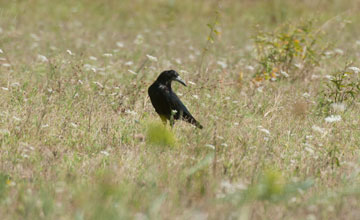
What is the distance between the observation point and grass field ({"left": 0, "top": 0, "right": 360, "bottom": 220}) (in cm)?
338

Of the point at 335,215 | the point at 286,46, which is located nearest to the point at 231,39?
the point at 286,46

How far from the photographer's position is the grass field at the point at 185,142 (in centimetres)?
338

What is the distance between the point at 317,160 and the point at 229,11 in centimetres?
1104

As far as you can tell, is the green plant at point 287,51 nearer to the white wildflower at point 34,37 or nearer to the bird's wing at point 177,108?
the bird's wing at point 177,108

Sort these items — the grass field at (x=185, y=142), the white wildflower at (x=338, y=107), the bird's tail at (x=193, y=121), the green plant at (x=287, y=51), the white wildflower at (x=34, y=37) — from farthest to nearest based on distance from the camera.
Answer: the white wildflower at (x=34, y=37) → the green plant at (x=287, y=51) → the white wildflower at (x=338, y=107) → the bird's tail at (x=193, y=121) → the grass field at (x=185, y=142)

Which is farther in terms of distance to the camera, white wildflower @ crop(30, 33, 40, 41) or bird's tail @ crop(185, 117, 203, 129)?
white wildflower @ crop(30, 33, 40, 41)

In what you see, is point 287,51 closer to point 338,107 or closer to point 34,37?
point 338,107

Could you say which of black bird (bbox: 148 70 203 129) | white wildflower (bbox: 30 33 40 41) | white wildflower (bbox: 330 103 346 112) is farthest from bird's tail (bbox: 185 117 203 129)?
white wildflower (bbox: 30 33 40 41)

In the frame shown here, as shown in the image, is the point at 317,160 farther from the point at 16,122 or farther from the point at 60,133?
the point at 16,122

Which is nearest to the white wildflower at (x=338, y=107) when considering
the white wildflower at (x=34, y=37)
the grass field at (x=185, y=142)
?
the grass field at (x=185, y=142)

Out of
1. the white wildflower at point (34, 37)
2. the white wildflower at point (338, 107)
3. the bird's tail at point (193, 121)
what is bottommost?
the white wildflower at point (34, 37)

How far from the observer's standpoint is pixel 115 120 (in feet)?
17.5

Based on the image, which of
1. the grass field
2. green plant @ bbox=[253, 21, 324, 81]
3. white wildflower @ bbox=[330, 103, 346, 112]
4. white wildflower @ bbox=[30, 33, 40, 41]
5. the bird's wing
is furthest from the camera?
white wildflower @ bbox=[30, 33, 40, 41]

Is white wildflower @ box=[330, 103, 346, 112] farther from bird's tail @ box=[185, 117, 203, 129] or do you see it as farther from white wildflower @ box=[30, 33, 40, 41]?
white wildflower @ box=[30, 33, 40, 41]
